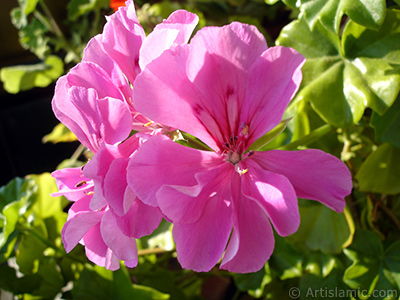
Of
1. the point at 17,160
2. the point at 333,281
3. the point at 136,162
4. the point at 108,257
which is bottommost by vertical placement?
the point at 17,160

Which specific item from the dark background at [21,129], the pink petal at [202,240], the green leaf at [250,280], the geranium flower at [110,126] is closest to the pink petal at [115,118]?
the geranium flower at [110,126]

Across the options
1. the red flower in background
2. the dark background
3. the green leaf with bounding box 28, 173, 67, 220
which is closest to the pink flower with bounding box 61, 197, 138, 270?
the green leaf with bounding box 28, 173, 67, 220

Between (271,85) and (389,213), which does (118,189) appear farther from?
(389,213)

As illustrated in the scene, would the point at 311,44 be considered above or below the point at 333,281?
above

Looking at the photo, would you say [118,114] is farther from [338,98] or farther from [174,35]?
[338,98]

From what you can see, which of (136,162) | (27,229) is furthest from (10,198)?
(136,162)

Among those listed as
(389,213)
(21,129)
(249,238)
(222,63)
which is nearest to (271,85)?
(222,63)

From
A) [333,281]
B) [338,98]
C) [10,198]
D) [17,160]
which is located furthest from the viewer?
[17,160]

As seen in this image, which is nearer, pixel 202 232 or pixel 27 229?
pixel 202 232
